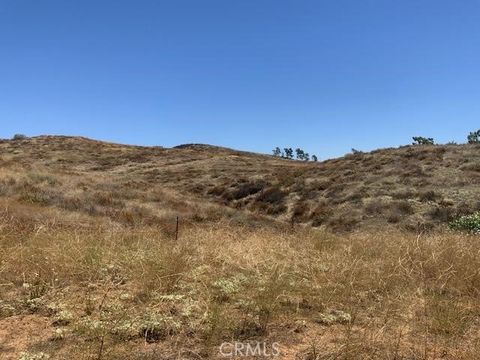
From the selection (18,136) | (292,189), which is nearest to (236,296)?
(292,189)

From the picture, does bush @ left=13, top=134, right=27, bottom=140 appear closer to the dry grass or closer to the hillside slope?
the hillside slope

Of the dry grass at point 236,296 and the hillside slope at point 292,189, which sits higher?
the hillside slope at point 292,189

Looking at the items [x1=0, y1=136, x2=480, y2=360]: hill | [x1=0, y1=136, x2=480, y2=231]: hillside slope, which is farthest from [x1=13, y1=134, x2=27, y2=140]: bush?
[x1=0, y1=136, x2=480, y2=360]: hill

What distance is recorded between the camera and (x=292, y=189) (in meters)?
36.7

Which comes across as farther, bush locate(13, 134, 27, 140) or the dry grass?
bush locate(13, 134, 27, 140)

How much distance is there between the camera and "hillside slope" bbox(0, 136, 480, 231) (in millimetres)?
24312

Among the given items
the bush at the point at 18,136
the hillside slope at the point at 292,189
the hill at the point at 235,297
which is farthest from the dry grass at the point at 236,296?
the bush at the point at 18,136

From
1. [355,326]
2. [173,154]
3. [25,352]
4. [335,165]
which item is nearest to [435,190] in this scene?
[335,165]

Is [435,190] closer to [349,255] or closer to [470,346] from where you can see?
[349,255]

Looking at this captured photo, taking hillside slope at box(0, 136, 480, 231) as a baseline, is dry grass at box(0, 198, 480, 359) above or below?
below

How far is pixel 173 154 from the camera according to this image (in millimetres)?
66125

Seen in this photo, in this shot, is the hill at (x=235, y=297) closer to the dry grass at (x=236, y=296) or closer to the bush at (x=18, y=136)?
the dry grass at (x=236, y=296)

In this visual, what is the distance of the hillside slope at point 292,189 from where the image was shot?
2431 cm

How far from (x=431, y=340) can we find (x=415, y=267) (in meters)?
2.56
